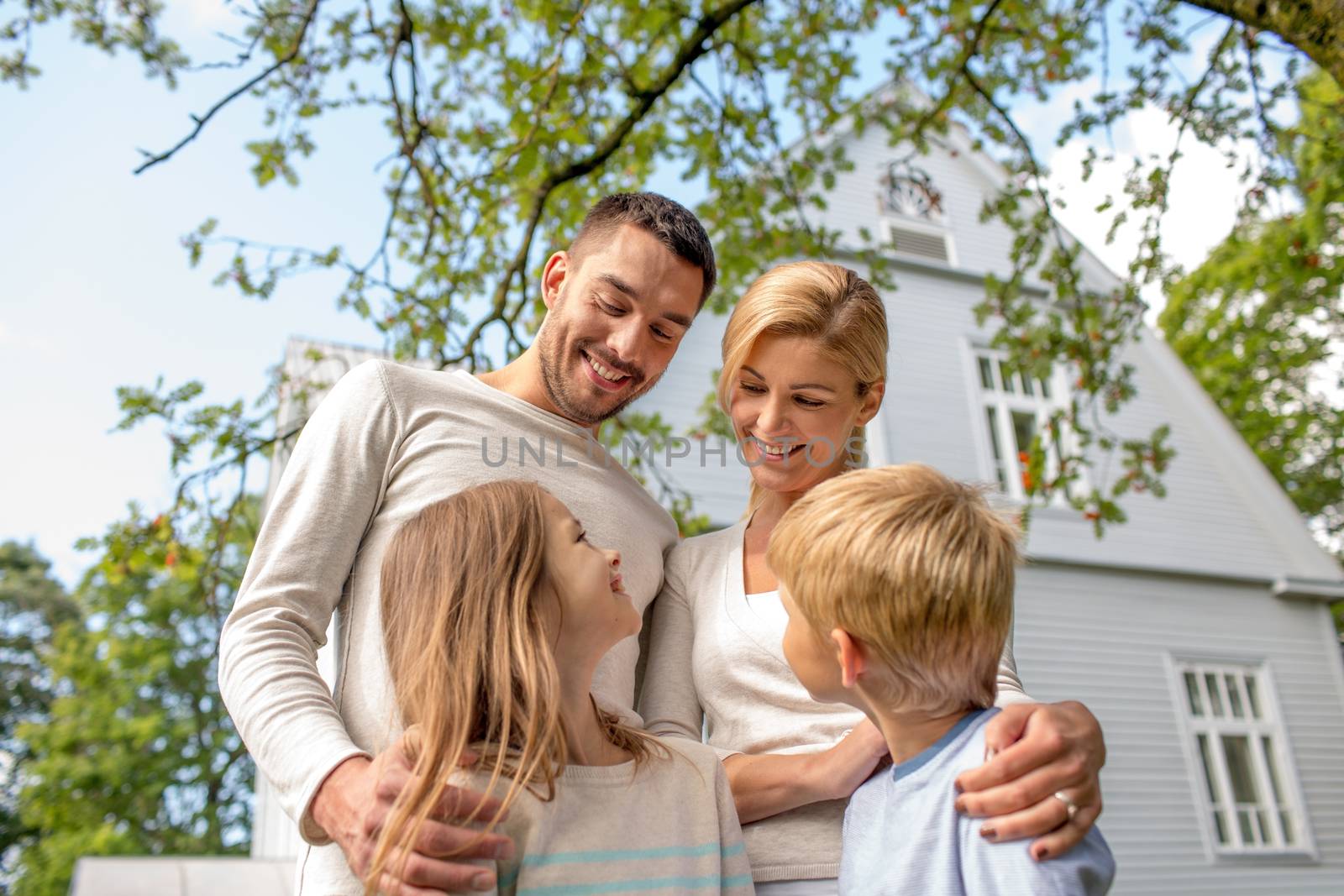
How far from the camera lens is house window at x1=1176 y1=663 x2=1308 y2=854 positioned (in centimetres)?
1098

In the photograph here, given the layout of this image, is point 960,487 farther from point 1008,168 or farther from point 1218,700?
point 1218,700

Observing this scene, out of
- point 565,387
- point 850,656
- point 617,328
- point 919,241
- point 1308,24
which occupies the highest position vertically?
point 919,241

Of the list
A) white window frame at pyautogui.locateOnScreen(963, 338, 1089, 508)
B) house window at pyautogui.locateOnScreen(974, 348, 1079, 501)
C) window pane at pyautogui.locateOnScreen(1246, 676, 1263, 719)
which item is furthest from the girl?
window pane at pyautogui.locateOnScreen(1246, 676, 1263, 719)

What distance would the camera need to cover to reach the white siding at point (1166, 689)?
34.4ft

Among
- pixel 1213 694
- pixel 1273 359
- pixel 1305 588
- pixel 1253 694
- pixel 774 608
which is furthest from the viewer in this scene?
pixel 1273 359

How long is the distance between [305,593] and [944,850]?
1.06 m

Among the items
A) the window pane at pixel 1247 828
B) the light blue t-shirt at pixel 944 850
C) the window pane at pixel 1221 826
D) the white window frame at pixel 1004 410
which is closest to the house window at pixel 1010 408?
the white window frame at pixel 1004 410

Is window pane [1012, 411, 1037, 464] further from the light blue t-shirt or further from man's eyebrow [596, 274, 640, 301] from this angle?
the light blue t-shirt

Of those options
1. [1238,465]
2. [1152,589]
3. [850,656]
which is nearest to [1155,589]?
[1152,589]

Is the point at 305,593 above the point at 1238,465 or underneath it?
underneath

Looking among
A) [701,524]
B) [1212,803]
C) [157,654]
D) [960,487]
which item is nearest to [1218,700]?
[1212,803]

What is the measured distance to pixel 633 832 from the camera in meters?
1.58

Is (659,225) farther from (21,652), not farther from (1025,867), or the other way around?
(21,652)

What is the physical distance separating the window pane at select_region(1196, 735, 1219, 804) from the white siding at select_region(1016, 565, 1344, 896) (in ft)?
1.38
